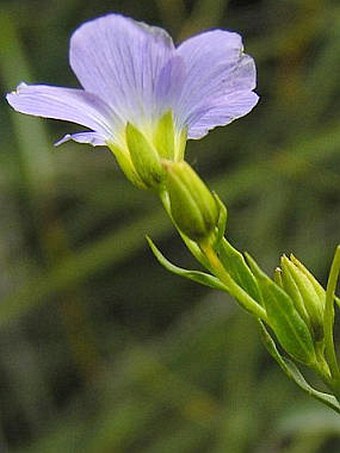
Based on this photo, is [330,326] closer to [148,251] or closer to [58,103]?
[58,103]

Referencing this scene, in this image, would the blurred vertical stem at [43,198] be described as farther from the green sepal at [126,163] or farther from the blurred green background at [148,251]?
the green sepal at [126,163]

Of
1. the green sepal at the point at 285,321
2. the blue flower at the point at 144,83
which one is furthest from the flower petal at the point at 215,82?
the green sepal at the point at 285,321

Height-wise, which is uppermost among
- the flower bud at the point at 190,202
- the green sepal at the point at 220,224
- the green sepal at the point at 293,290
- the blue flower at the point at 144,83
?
the blue flower at the point at 144,83

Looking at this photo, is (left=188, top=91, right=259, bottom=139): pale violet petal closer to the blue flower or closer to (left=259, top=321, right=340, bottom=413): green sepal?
the blue flower

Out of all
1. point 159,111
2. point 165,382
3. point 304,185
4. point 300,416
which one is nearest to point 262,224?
point 304,185

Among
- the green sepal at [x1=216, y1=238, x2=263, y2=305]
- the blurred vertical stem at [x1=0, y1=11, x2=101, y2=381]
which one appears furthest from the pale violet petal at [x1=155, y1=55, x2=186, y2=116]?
the blurred vertical stem at [x1=0, y1=11, x2=101, y2=381]

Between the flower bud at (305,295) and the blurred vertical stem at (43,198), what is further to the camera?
the blurred vertical stem at (43,198)

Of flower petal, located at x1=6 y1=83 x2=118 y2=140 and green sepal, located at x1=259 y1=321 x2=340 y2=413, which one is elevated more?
flower petal, located at x1=6 y1=83 x2=118 y2=140

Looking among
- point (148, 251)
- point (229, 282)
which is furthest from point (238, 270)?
point (148, 251)
